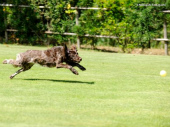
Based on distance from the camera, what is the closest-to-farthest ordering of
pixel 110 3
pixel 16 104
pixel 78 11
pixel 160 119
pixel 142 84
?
1. pixel 160 119
2. pixel 16 104
3. pixel 142 84
4. pixel 110 3
5. pixel 78 11

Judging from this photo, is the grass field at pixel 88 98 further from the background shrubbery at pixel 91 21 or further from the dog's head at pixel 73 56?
the background shrubbery at pixel 91 21

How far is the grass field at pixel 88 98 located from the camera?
668 centimetres

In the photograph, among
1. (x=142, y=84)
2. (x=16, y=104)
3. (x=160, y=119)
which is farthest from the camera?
(x=142, y=84)

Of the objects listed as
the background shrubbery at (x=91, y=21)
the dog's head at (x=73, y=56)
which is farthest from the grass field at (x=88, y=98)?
the background shrubbery at (x=91, y=21)

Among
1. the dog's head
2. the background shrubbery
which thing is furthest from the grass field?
the background shrubbery

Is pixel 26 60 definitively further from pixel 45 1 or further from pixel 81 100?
pixel 45 1

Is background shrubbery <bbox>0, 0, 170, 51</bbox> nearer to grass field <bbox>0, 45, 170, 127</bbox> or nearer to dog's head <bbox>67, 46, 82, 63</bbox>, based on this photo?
grass field <bbox>0, 45, 170, 127</bbox>

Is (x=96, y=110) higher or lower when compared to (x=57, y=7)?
lower

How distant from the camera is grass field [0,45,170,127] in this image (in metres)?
6.68

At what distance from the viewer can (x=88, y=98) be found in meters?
8.54

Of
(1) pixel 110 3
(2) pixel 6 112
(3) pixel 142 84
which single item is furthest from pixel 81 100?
(1) pixel 110 3

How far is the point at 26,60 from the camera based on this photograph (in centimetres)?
1066

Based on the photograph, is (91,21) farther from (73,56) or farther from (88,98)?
(88,98)

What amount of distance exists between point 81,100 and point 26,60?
277cm
